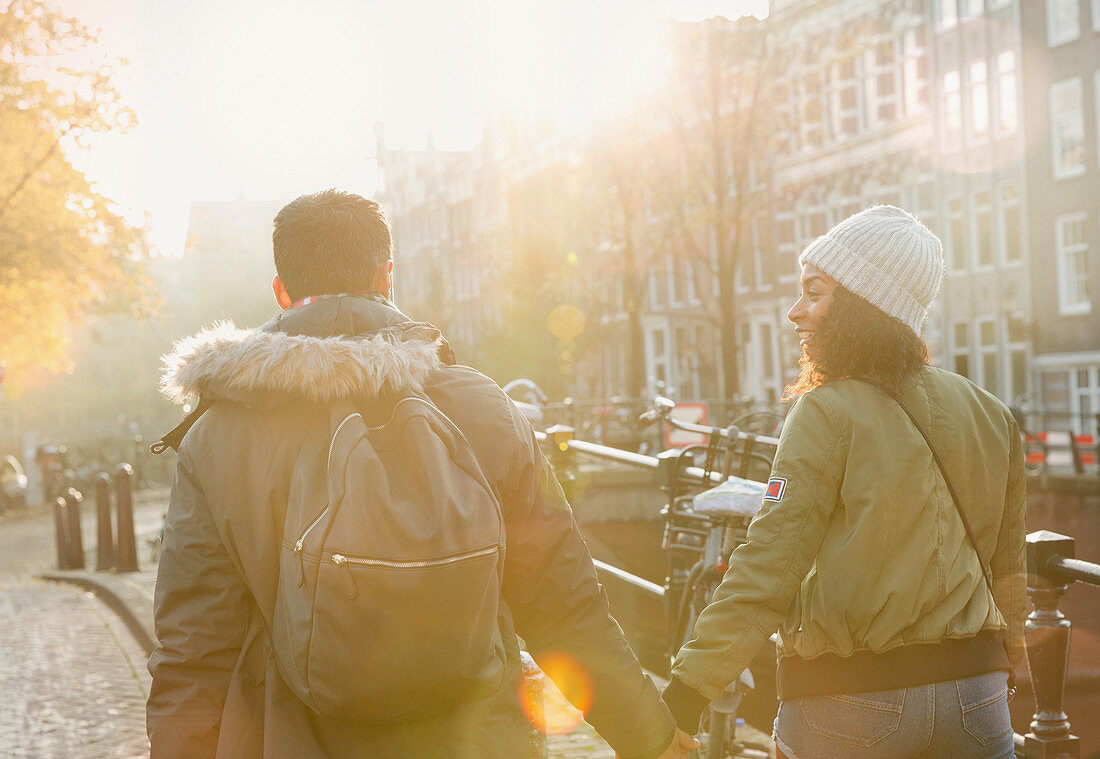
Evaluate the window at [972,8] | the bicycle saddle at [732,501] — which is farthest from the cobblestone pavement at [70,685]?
the window at [972,8]

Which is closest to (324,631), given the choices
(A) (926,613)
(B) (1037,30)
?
(A) (926,613)

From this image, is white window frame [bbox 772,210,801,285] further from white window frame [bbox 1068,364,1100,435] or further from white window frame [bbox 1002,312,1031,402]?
white window frame [bbox 1068,364,1100,435]

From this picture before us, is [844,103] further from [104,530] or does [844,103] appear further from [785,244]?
[104,530]

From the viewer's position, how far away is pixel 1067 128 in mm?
27594

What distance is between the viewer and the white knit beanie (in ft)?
8.25

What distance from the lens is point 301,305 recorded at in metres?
2.30

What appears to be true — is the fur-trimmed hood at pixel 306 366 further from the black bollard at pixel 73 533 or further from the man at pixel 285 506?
the black bollard at pixel 73 533

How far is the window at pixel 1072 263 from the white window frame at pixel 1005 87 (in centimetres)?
251

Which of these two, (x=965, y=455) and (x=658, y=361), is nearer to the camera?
(x=965, y=455)

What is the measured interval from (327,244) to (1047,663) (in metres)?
2.49

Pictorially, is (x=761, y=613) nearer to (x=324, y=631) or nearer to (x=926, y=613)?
(x=926, y=613)

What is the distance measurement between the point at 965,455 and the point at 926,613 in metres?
0.29

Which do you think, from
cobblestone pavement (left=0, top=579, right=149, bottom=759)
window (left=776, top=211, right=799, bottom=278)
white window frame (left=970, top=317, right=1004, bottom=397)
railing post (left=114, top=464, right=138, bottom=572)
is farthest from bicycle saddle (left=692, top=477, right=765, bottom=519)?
window (left=776, top=211, right=799, bottom=278)

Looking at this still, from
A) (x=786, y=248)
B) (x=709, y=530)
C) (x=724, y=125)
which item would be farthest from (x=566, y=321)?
(x=709, y=530)
